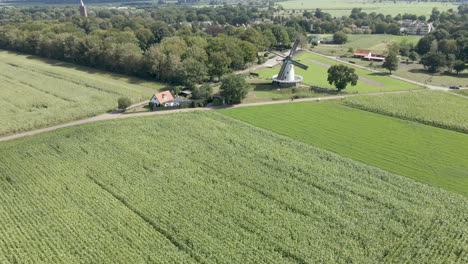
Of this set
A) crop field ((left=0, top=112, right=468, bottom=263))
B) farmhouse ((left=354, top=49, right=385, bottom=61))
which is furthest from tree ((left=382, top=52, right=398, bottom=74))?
crop field ((left=0, top=112, right=468, bottom=263))

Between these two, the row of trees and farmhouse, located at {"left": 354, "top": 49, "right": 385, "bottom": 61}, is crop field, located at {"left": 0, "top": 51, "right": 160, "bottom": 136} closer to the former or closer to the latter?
the row of trees

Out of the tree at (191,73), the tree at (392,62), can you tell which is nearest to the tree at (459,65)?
the tree at (392,62)

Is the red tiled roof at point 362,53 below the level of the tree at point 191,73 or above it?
above

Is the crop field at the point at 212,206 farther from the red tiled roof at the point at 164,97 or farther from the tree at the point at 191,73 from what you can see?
the tree at the point at 191,73

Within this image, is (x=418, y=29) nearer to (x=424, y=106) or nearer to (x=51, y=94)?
(x=424, y=106)

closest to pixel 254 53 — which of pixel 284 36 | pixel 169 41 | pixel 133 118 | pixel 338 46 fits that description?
pixel 169 41

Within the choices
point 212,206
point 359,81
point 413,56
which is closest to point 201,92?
point 212,206
